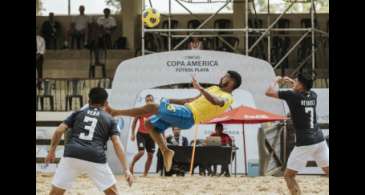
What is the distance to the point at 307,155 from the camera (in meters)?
11.4

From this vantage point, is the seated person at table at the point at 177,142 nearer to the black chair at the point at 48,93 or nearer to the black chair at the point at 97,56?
the black chair at the point at 48,93

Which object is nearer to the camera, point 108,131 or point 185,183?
point 108,131

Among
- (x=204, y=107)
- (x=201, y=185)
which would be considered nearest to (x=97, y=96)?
(x=204, y=107)

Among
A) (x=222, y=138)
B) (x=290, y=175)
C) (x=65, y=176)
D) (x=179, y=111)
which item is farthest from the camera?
(x=222, y=138)

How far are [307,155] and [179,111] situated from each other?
2046 mm

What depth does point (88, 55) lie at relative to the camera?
22234 mm

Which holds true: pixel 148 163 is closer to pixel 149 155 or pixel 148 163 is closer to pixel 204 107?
pixel 149 155

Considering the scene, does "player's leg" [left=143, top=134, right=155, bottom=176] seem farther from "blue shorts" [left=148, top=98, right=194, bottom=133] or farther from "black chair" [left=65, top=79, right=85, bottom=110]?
"blue shorts" [left=148, top=98, right=194, bottom=133]

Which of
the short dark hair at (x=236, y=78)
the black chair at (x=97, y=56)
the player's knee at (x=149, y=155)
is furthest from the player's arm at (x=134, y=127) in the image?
the black chair at (x=97, y=56)

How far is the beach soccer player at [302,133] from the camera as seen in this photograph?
11289 millimetres

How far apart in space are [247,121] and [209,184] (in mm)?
1974
